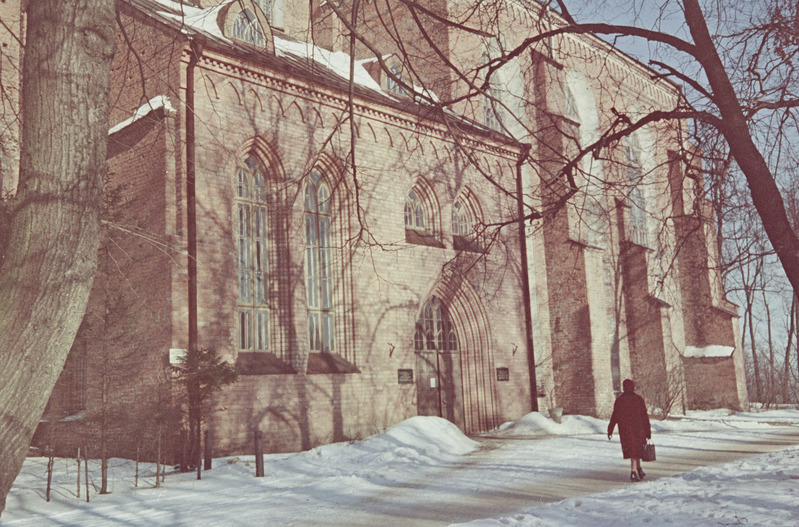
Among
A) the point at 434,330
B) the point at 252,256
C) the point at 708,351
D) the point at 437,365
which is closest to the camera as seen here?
the point at 252,256

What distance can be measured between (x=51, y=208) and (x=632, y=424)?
8.90m

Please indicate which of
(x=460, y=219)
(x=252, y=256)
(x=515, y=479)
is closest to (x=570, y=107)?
(x=460, y=219)

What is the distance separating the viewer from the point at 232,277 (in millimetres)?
14484

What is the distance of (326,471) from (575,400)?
12.0 m

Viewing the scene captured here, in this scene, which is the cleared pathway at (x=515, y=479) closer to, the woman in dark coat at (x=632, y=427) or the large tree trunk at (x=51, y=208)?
the woman in dark coat at (x=632, y=427)

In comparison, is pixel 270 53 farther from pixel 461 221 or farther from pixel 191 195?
pixel 461 221

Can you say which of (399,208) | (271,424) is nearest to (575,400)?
(399,208)

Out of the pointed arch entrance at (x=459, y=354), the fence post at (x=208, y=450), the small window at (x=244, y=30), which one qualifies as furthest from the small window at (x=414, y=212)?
the fence post at (x=208, y=450)

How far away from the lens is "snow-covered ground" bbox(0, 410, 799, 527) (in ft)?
23.8

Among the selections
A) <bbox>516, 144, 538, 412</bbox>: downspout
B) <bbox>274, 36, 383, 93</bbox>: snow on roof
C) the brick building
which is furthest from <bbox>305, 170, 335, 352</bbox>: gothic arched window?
<bbox>516, 144, 538, 412</bbox>: downspout

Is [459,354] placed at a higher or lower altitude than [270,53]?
lower

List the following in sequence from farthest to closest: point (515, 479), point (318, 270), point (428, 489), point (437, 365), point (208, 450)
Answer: point (437, 365)
point (318, 270)
point (208, 450)
point (515, 479)
point (428, 489)

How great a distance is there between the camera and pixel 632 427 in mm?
10406

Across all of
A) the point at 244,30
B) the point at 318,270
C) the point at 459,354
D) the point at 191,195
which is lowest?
the point at 459,354
